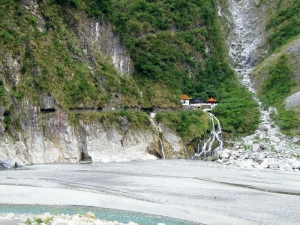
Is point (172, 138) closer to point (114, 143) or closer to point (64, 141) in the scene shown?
point (114, 143)

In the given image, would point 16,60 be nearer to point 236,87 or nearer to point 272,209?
point 272,209

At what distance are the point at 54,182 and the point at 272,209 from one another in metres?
13.8

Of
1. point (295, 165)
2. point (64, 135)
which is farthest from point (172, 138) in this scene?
point (295, 165)

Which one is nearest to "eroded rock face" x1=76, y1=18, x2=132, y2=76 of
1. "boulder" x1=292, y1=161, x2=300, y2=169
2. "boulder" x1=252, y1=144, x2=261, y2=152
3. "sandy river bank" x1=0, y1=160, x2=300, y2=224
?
"boulder" x1=252, y1=144, x2=261, y2=152

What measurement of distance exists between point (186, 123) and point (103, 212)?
131 ft

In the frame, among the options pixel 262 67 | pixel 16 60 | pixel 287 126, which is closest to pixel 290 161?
pixel 287 126

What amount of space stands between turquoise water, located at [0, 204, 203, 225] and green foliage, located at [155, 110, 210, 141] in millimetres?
38336

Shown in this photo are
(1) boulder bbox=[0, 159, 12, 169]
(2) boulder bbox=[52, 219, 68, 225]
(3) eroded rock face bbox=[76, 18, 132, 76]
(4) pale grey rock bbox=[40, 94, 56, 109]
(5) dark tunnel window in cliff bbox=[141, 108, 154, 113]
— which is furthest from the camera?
(5) dark tunnel window in cliff bbox=[141, 108, 154, 113]

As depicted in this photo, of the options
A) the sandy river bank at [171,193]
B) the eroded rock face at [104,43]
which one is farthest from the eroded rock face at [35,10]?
the sandy river bank at [171,193]

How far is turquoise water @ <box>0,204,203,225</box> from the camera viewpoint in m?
18.3

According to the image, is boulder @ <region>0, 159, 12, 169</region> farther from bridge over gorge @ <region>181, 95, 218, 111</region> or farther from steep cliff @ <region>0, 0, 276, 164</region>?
bridge over gorge @ <region>181, 95, 218, 111</region>

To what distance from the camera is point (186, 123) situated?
58.6m

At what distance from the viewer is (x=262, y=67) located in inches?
3155

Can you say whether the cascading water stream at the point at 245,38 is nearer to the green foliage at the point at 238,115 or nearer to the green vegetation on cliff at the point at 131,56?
the green foliage at the point at 238,115
